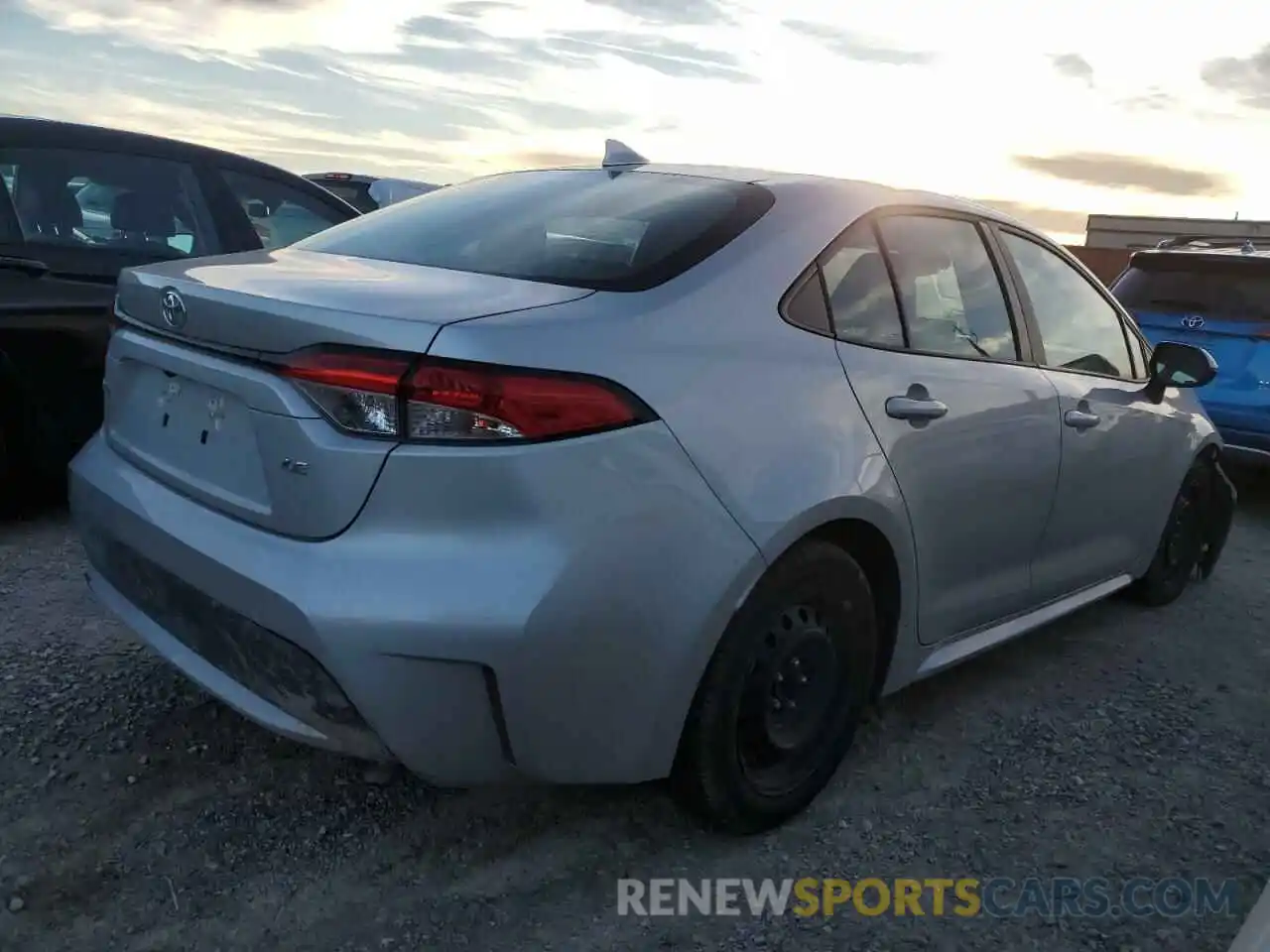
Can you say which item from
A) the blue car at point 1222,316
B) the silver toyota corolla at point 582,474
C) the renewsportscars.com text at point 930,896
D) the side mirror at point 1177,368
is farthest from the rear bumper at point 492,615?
the blue car at point 1222,316

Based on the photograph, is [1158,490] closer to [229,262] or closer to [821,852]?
[821,852]

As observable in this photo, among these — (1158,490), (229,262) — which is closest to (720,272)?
(229,262)

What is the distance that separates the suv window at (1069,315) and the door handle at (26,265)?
352 centimetres

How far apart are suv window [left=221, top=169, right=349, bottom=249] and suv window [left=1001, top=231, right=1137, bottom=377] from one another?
307 centimetres

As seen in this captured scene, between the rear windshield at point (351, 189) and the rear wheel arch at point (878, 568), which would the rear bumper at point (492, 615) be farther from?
the rear windshield at point (351, 189)

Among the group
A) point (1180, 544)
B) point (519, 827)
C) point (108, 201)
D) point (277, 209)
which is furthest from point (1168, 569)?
point (108, 201)

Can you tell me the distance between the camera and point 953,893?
8.31ft

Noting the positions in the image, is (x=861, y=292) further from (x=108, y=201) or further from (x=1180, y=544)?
(x=108, y=201)

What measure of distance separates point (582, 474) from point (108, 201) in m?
3.47

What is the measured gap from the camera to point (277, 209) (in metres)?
5.09

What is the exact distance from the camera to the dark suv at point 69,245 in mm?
4273

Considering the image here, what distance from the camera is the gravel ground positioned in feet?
7.51

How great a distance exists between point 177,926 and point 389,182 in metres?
7.37

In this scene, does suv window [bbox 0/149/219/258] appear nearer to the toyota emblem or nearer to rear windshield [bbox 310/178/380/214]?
the toyota emblem
